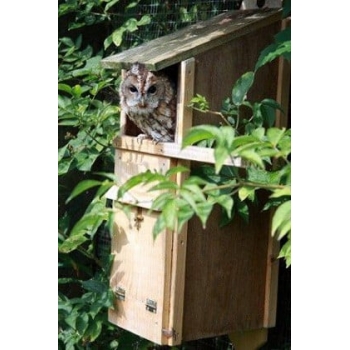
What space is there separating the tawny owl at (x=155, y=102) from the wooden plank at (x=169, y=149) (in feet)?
0.10

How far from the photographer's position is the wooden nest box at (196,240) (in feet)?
7.45

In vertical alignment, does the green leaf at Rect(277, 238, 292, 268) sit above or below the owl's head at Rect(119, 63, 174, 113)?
below

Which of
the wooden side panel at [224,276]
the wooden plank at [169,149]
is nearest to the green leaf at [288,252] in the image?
the wooden plank at [169,149]

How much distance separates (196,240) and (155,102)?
1.19ft

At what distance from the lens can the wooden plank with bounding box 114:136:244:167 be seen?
2152 millimetres

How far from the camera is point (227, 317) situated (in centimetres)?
240

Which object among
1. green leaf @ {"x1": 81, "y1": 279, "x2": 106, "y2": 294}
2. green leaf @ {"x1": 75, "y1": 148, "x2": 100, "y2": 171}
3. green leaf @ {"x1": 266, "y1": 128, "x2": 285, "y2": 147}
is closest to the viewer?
green leaf @ {"x1": 266, "y1": 128, "x2": 285, "y2": 147}

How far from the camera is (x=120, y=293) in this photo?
2490 millimetres

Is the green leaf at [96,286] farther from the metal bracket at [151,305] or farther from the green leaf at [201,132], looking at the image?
the green leaf at [201,132]

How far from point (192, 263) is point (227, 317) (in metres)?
0.18

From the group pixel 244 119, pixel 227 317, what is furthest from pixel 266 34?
pixel 227 317

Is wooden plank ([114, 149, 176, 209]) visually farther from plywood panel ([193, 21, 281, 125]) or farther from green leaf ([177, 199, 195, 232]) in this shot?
green leaf ([177, 199, 195, 232])

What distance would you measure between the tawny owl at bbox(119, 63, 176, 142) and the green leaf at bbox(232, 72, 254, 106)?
0.21 metres

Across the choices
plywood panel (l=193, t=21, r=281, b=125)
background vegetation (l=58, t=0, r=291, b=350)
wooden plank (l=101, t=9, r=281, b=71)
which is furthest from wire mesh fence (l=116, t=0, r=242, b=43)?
plywood panel (l=193, t=21, r=281, b=125)
